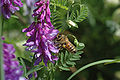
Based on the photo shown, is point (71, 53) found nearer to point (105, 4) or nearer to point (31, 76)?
point (31, 76)

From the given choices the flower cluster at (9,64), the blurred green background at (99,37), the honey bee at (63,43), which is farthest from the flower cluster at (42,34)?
the blurred green background at (99,37)

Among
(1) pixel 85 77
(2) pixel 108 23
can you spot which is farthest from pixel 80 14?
(2) pixel 108 23

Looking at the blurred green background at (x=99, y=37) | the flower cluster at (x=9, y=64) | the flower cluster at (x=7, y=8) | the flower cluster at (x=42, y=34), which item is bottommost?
the blurred green background at (x=99, y=37)

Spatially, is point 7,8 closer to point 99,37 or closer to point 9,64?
point 9,64

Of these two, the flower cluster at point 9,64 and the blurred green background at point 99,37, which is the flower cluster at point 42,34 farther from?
the blurred green background at point 99,37

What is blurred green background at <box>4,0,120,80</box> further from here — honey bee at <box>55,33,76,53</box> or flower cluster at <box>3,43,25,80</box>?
honey bee at <box>55,33,76,53</box>

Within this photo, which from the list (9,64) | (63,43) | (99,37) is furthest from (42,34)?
(99,37)

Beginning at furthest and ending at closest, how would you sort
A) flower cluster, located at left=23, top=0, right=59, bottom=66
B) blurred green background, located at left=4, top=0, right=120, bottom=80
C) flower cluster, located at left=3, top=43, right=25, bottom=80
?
blurred green background, located at left=4, top=0, right=120, bottom=80
flower cluster, located at left=3, top=43, right=25, bottom=80
flower cluster, located at left=23, top=0, right=59, bottom=66

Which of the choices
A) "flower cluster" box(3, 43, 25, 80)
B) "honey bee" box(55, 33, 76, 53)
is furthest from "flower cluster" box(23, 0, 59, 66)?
"flower cluster" box(3, 43, 25, 80)
